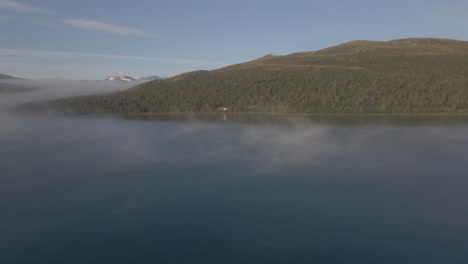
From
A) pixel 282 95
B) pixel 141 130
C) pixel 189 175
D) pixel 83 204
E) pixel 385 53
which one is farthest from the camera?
pixel 385 53

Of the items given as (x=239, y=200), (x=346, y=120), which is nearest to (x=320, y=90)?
(x=346, y=120)

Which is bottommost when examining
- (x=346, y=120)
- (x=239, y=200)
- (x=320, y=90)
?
(x=239, y=200)

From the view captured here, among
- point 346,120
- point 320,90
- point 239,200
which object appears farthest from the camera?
point 320,90

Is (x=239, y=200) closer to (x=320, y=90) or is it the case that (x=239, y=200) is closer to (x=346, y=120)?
(x=346, y=120)

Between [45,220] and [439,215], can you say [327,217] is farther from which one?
[45,220]

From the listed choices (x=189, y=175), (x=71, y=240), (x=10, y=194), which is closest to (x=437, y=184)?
(x=189, y=175)

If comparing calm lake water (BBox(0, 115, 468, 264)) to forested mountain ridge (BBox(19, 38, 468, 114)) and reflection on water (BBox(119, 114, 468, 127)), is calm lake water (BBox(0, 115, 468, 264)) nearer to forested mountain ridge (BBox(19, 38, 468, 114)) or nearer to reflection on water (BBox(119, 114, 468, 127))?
reflection on water (BBox(119, 114, 468, 127))

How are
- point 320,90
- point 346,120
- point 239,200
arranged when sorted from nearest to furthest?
point 239,200, point 346,120, point 320,90
